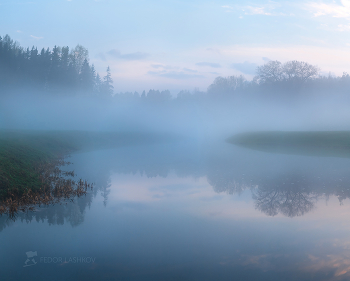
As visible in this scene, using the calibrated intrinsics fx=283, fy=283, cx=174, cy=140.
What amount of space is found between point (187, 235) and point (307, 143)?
39.8 metres

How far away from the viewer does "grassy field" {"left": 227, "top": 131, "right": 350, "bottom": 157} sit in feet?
128

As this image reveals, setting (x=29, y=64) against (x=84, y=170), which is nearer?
(x=84, y=170)

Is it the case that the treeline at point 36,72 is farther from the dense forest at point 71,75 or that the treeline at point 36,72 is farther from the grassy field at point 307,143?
the grassy field at point 307,143

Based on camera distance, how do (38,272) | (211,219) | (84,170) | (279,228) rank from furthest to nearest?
(84,170)
(211,219)
(279,228)
(38,272)

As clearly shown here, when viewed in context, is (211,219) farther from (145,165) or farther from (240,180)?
(145,165)

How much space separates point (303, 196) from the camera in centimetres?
1606

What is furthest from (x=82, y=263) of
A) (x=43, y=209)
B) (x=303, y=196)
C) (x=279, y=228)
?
(x=303, y=196)

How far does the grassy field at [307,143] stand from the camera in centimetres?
3902

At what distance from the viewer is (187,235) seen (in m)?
10.5

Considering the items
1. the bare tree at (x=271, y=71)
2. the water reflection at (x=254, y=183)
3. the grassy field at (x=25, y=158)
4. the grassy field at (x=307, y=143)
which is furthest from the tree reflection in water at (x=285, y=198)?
the bare tree at (x=271, y=71)

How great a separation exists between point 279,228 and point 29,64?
79.3 metres

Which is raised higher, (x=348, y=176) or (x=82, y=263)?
(x=348, y=176)

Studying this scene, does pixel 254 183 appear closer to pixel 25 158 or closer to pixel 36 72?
pixel 25 158

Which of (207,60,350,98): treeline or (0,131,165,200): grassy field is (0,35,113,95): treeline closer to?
(0,131,165,200): grassy field
